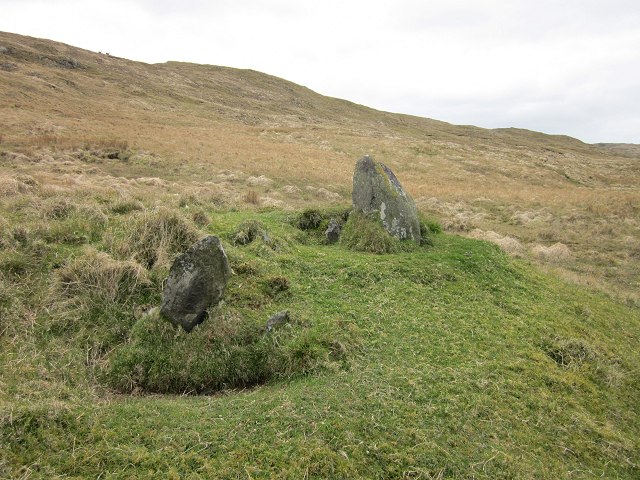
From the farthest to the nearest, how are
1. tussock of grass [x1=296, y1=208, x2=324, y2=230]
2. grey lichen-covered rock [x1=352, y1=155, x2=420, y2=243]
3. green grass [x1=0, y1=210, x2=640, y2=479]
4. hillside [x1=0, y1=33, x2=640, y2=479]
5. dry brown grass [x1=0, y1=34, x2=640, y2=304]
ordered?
dry brown grass [x1=0, y1=34, x2=640, y2=304]
tussock of grass [x1=296, y1=208, x2=324, y2=230]
grey lichen-covered rock [x1=352, y1=155, x2=420, y2=243]
hillside [x1=0, y1=33, x2=640, y2=479]
green grass [x1=0, y1=210, x2=640, y2=479]

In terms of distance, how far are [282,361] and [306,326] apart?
907mm

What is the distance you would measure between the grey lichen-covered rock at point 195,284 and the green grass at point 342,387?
29 centimetres

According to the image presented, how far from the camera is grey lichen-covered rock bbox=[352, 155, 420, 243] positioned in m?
12.6

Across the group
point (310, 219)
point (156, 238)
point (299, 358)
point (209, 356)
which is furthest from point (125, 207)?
point (299, 358)

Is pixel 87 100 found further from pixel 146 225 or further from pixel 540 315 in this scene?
pixel 540 315

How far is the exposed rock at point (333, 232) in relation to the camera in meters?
13.1

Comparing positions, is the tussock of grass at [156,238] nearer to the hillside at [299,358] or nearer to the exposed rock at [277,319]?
the hillside at [299,358]

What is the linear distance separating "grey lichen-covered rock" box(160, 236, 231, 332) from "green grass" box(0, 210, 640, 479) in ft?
0.95

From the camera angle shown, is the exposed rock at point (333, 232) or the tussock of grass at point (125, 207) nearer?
the tussock of grass at point (125, 207)

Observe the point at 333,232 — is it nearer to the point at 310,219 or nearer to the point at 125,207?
the point at 310,219

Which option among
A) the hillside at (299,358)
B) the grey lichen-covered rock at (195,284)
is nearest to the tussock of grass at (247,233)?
the hillside at (299,358)

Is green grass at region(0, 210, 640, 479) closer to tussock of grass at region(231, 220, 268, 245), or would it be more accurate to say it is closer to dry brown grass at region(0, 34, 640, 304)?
tussock of grass at region(231, 220, 268, 245)

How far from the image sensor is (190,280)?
742cm

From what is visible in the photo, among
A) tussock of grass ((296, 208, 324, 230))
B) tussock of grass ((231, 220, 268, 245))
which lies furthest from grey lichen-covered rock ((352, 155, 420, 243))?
tussock of grass ((231, 220, 268, 245))
